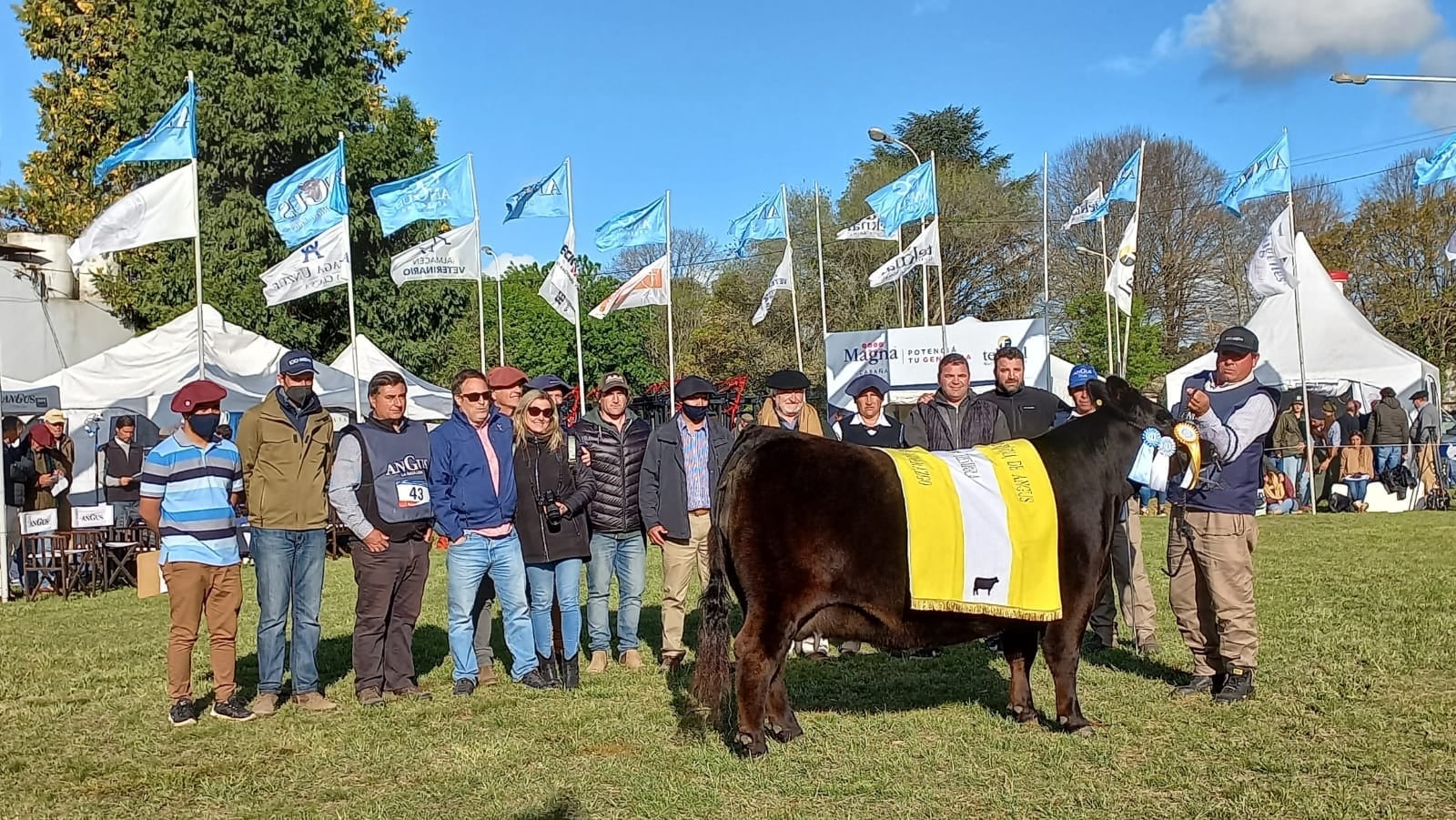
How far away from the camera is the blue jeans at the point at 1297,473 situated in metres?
19.2

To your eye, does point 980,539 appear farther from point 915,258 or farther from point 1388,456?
point 915,258

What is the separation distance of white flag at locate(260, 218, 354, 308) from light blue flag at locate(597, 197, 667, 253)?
5.34 meters

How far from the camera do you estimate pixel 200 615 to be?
6.84 metres

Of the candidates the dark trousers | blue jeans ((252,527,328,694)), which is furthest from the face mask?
the dark trousers

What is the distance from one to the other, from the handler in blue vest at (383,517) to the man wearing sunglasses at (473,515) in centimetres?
15

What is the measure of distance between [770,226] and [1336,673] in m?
18.8

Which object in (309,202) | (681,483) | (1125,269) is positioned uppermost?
(309,202)

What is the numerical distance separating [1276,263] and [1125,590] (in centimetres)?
1404

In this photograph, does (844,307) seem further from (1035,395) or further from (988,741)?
(988,741)

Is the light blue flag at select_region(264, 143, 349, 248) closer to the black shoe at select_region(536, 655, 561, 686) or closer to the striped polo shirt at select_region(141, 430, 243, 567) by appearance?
the striped polo shirt at select_region(141, 430, 243, 567)

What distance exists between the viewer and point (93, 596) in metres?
13.7

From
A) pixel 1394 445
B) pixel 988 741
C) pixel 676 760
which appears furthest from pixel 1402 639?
pixel 1394 445

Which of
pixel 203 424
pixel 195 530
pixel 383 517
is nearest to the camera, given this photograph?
pixel 195 530

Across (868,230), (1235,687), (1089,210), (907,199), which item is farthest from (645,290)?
(1235,687)
